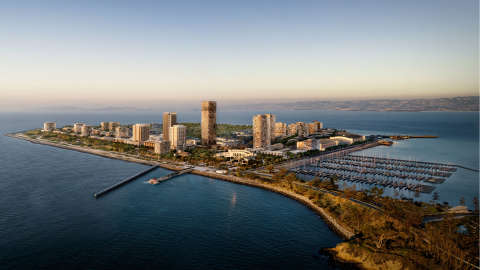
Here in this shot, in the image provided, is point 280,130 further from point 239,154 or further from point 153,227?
point 153,227

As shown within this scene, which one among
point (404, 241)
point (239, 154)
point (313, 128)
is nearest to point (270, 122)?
point (239, 154)

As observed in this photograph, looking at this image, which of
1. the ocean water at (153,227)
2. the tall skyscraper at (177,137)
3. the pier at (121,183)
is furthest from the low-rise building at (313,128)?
the ocean water at (153,227)

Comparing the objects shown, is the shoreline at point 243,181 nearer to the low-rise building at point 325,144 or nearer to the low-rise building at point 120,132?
the low-rise building at point 120,132

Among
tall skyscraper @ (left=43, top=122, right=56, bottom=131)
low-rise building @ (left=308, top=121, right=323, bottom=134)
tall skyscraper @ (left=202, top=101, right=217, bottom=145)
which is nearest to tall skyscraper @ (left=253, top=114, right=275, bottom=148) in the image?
tall skyscraper @ (left=202, top=101, right=217, bottom=145)

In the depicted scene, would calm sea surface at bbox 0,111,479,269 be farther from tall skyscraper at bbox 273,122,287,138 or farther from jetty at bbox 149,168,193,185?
tall skyscraper at bbox 273,122,287,138

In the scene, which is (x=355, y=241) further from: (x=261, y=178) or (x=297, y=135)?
(x=297, y=135)

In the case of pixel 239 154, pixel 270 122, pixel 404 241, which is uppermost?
pixel 270 122

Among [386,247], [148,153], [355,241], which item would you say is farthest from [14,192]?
[386,247]
